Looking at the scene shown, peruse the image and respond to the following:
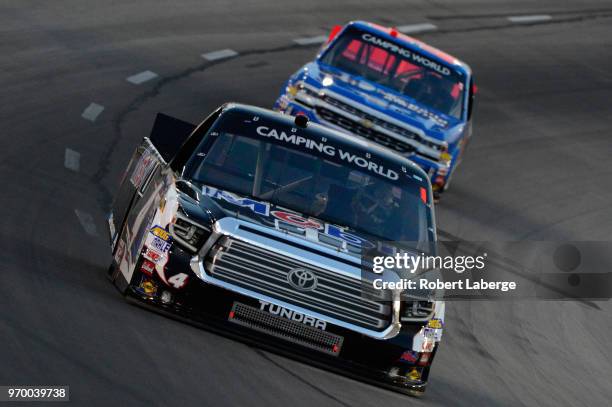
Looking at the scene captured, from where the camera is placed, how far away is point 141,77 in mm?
18547

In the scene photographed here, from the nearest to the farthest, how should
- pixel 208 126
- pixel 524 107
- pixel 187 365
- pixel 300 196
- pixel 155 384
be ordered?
pixel 155 384
pixel 187 365
pixel 300 196
pixel 208 126
pixel 524 107

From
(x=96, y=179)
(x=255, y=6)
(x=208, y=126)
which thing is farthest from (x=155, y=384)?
(x=255, y=6)

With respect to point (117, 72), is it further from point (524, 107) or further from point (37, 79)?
point (524, 107)

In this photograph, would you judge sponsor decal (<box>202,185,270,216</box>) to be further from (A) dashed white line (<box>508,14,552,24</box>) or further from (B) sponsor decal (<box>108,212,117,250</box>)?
(A) dashed white line (<box>508,14,552,24</box>)

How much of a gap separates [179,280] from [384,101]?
7.48 meters

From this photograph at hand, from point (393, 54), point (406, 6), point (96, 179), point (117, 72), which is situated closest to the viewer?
point (96, 179)

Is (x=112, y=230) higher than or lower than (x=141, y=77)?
higher

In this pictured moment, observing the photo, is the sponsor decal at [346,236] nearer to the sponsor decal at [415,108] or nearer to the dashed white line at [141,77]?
the sponsor decal at [415,108]

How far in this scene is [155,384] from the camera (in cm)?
767

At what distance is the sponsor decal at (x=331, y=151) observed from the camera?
31.8 feet

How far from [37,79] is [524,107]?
31.0ft

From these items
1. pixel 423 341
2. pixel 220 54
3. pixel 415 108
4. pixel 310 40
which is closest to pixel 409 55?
pixel 415 108

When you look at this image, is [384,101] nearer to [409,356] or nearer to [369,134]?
[369,134]

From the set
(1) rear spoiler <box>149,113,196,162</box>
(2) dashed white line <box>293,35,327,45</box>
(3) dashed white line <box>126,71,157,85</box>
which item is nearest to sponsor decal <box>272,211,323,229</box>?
(1) rear spoiler <box>149,113,196,162</box>
